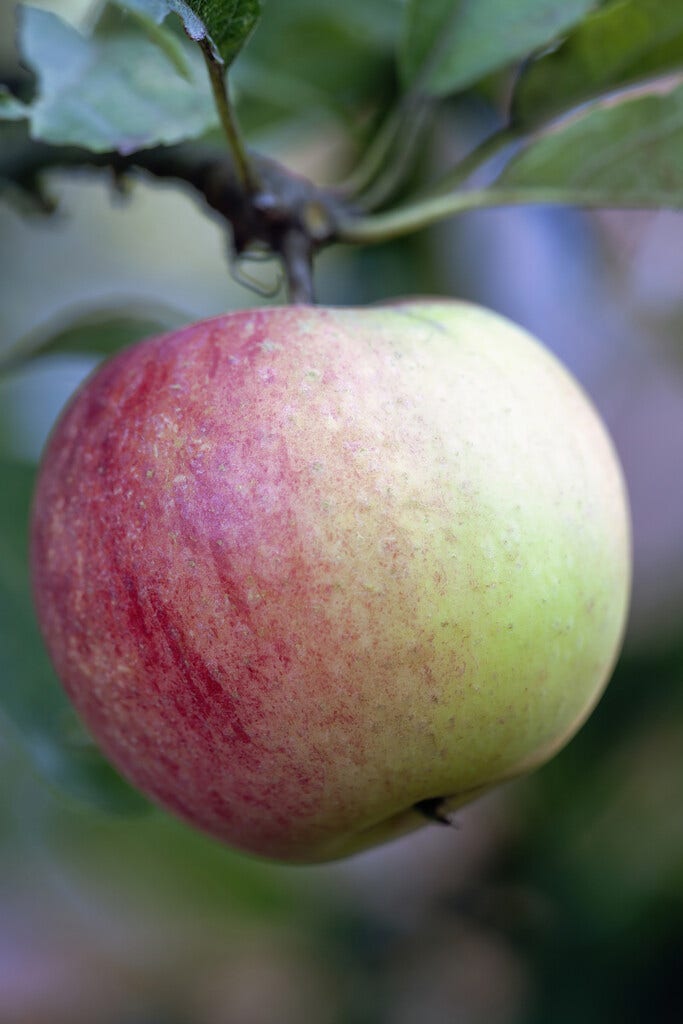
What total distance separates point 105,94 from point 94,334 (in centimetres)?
26

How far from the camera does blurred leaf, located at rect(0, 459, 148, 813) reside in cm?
65

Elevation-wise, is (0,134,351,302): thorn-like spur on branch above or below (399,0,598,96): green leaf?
below

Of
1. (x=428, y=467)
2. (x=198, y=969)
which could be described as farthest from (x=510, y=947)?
(x=428, y=467)

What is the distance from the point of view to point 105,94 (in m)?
0.45

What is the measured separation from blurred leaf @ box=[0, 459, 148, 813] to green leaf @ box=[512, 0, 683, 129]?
41 cm

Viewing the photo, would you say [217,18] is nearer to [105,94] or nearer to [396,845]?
[105,94]

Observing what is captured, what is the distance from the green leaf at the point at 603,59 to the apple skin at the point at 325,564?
7.6 inches

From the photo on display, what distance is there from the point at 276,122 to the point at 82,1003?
41.8 inches

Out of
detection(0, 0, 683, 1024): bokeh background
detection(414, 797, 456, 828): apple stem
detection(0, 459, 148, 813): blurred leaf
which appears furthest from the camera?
detection(0, 0, 683, 1024): bokeh background

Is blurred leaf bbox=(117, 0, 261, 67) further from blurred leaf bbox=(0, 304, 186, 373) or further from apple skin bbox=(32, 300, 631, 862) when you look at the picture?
blurred leaf bbox=(0, 304, 186, 373)

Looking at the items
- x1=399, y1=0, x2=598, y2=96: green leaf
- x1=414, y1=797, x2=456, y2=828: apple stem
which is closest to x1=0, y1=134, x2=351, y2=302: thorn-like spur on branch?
x1=399, y1=0, x2=598, y2=96: green leaf

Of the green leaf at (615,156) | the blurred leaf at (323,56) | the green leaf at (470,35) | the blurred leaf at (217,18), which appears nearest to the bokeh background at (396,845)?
the blurred leaf at (323,56)

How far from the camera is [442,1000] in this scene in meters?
1.06

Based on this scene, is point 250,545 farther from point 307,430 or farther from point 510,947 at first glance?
point 510,947
